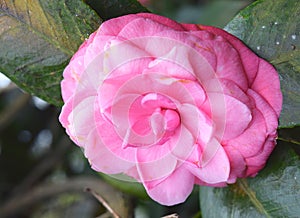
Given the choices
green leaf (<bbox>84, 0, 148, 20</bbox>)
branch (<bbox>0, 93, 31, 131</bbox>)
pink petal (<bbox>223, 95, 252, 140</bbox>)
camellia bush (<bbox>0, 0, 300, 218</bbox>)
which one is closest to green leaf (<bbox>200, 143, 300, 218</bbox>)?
camellia bush (<bbox>0, 0, 300, 218</bbox>)

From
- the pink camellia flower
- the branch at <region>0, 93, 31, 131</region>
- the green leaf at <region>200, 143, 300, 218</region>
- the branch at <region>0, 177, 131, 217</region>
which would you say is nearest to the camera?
the pink camellia flower

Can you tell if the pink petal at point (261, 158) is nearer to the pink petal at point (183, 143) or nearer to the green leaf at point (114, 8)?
the pink petal at point (183, 143)

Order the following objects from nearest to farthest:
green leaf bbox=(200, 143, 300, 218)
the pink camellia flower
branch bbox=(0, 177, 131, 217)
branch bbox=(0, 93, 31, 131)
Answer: the pink camellia flower < green leaf bbox=(200, 143, 300, 218) < branch bbox=(0, 177, 131, 217) < branch bbox=(0, 93, 31, 131)

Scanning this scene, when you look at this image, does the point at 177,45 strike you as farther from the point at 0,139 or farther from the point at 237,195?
the point at 0,139

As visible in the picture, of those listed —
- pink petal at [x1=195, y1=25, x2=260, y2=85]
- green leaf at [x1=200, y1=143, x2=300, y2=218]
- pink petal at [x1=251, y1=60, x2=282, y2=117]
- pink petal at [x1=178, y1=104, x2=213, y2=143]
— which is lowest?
green leaf at [x1=200, y1=143, x2=300, y2=218]

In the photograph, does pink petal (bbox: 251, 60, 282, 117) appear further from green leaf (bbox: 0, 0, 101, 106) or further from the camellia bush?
green leaf (bbox: 0, 0, 101, 106)

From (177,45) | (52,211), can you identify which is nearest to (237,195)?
(177,45)

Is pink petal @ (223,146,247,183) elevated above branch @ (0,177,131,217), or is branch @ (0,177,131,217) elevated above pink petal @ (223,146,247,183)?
pink petal @ (223,146,247,183)

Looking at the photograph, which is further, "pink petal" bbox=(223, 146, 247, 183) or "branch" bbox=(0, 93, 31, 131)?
"branch" bbox=(0, 93, 31, 131)
